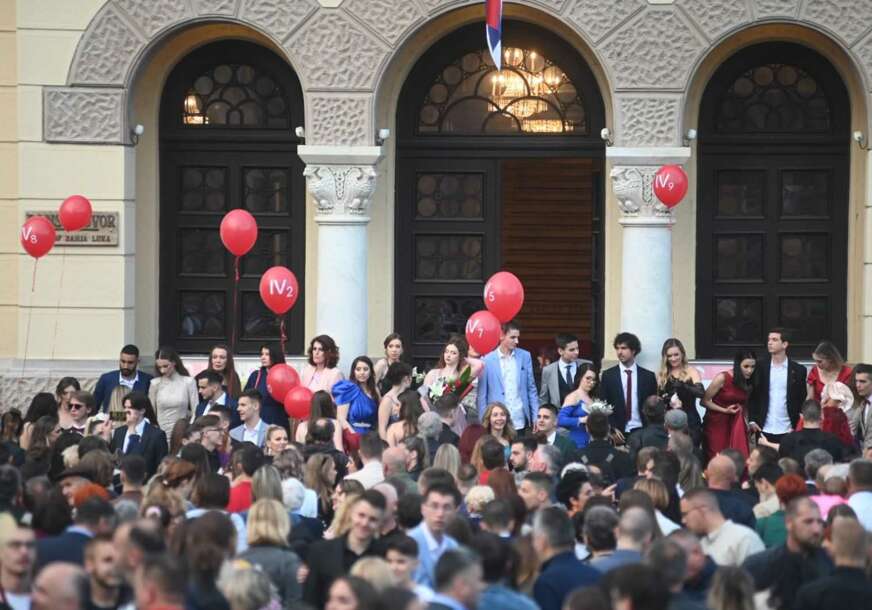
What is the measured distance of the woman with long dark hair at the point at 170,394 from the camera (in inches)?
658

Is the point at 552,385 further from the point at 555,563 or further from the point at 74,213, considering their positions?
the point at 555,563

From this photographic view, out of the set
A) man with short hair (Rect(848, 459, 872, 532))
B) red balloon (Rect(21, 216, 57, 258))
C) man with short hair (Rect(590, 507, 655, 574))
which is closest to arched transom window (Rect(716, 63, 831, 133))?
red balloon (Rect(21, 216, 57, 258))

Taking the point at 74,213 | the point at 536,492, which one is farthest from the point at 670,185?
the point at 536,492

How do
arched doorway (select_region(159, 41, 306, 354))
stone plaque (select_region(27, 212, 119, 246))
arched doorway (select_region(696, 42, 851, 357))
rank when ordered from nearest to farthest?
stone plaque (select_region(27, 212, 119, 246))
arched doorway (select_region(696, 42, 851, 357))
arched doorway (select_region(159, 41, 306, 354))

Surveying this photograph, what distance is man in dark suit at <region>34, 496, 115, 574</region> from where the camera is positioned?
378 inches

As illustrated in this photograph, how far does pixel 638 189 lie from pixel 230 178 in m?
4.42

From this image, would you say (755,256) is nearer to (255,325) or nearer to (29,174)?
(255,325)

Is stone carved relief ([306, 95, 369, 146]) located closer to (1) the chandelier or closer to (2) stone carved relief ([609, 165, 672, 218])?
(1) the chandelier

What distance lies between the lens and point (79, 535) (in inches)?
386

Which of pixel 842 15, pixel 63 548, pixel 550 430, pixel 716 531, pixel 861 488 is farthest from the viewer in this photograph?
pixel 842 15

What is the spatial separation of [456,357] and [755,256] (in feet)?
14.7

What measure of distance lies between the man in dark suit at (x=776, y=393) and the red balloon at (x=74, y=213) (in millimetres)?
6653

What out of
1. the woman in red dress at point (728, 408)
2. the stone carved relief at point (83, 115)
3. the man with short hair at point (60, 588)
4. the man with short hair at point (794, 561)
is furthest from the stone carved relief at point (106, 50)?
the man with short hair at point (60, 588)

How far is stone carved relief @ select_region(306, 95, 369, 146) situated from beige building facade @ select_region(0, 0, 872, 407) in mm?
20
